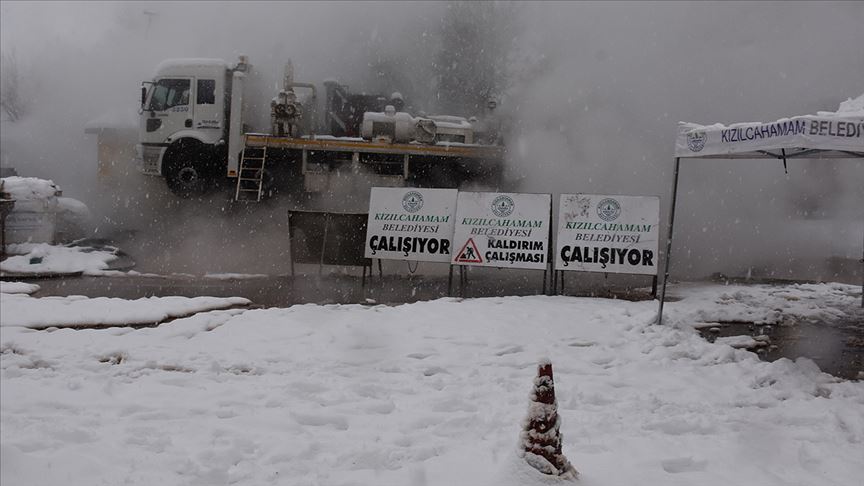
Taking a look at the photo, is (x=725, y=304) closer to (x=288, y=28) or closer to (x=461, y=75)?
(x=288, y=28)

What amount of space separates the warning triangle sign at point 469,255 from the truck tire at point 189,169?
7653mm

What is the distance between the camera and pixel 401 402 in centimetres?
473

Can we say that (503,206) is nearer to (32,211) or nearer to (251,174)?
(251,174)

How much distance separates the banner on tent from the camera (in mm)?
5562

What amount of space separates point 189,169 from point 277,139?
2382mm

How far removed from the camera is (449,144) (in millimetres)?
13547

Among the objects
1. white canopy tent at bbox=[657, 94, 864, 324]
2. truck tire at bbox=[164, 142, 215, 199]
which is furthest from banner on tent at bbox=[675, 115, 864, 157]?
truck tire at bbox=[164, 142, 215, 199]

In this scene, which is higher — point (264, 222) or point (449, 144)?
point (449, 144)

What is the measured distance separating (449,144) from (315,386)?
29.9 ft

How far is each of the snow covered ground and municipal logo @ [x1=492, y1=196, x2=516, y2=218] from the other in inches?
80.0

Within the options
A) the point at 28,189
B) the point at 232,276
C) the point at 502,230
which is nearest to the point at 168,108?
the point at 28,189

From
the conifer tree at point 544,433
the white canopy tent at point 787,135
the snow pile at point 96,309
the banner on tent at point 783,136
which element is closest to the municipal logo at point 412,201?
the snow pile at point 96,309

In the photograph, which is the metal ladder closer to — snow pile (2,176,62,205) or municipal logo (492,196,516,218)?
snow pile (2,176,62,205)

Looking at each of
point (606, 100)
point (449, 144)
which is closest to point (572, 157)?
point (606, 100)
